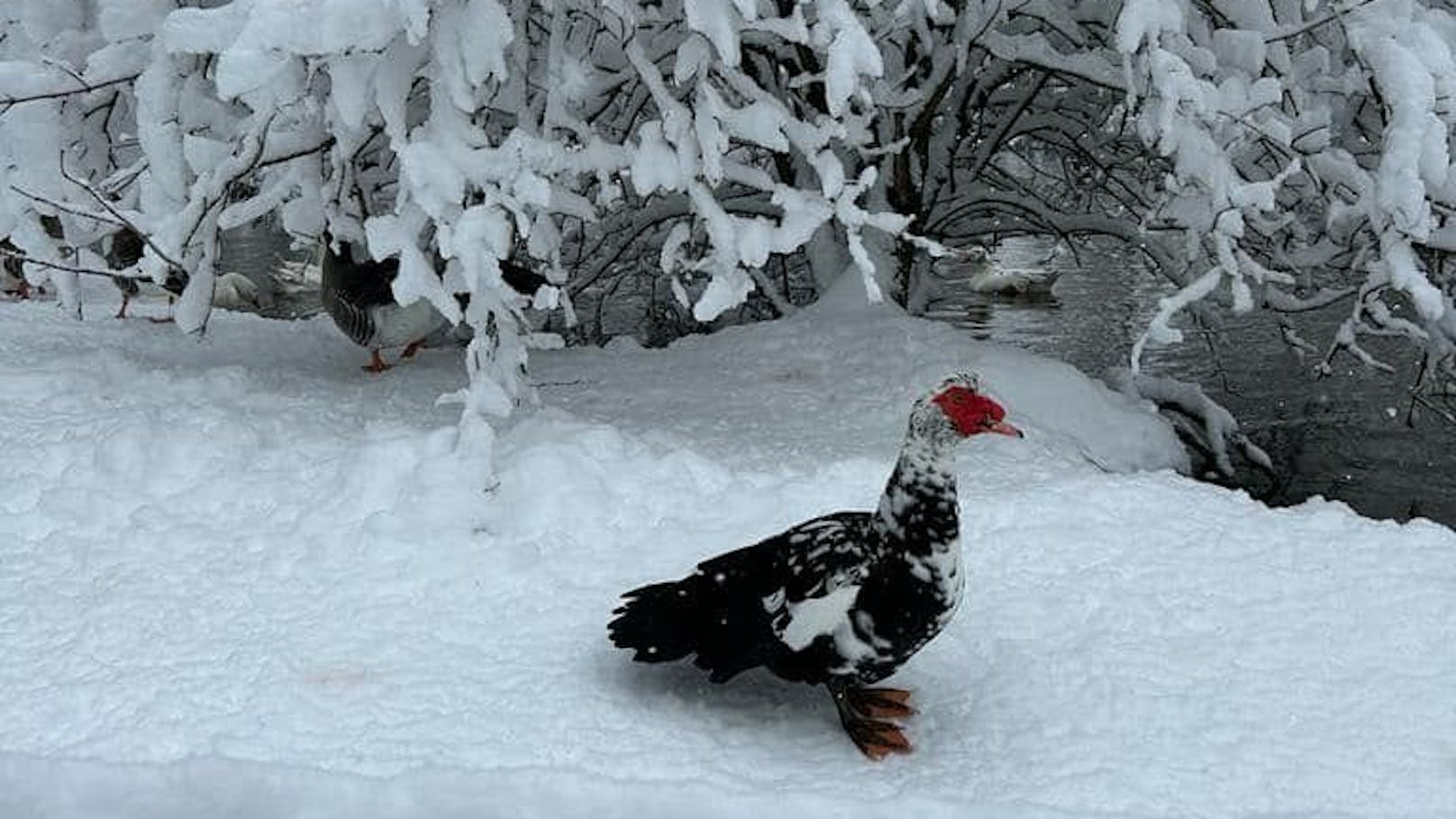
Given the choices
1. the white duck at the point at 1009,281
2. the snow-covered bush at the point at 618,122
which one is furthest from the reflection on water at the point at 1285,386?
the snow-covered bush at the point at 618,122

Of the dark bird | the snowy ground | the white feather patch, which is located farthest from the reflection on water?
the white feather patch

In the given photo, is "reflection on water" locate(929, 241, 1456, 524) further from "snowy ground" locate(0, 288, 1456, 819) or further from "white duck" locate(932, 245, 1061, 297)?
"snowy ground" locate(0, 288, 1456, 819)

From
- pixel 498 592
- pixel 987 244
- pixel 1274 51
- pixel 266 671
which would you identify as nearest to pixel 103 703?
pixel 266 671

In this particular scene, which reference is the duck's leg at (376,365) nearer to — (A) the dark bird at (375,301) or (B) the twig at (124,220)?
(A) the dark bird at (375,301)

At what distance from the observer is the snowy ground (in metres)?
3.56

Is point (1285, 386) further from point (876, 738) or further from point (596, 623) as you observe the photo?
point (876, 738)

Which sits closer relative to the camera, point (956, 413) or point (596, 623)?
point (956, 413)

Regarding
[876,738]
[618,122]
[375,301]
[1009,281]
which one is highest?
[876,738]

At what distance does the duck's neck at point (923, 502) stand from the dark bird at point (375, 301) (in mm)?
3587

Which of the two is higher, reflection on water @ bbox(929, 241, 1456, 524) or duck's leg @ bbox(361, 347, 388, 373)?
duck's leg @ bbox(361, 347, 388, 373)

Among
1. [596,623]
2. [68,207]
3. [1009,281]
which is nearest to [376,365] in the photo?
[68,207]

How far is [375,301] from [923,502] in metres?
3.94

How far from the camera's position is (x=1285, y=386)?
1041 cm

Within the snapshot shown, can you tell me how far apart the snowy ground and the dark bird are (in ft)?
1.20
